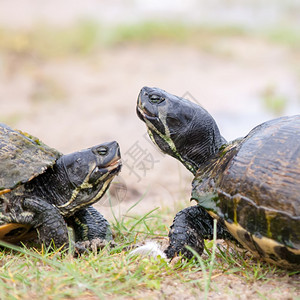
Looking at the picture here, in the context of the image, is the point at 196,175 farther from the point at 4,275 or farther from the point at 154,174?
the point at 154,174

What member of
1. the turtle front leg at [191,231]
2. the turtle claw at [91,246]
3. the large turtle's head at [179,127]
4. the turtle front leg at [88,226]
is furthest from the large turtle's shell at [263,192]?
the turtle front leg at [88,226]

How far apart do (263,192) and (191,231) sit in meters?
0.65

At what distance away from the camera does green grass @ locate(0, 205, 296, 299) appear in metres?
2.69

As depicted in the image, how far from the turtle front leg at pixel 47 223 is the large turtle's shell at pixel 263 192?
0.96 m

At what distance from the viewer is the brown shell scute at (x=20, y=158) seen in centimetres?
347

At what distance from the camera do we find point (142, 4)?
19922 millimetres

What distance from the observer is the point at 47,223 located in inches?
136

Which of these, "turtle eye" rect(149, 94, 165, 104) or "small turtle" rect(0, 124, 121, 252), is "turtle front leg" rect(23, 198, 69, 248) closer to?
"small turtle" rect(0, 124, 121, 252)

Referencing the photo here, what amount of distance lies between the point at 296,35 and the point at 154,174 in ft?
33.1

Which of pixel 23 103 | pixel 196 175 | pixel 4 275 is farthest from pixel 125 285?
pixel 23 103

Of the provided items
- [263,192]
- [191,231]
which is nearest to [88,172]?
[191,231]

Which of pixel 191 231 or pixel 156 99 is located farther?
pixel 156 99

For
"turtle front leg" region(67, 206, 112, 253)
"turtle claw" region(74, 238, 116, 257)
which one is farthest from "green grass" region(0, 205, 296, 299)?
"turtle front leg" region(67, 206, 112, 253)

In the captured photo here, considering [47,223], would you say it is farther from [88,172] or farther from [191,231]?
[191,231]
